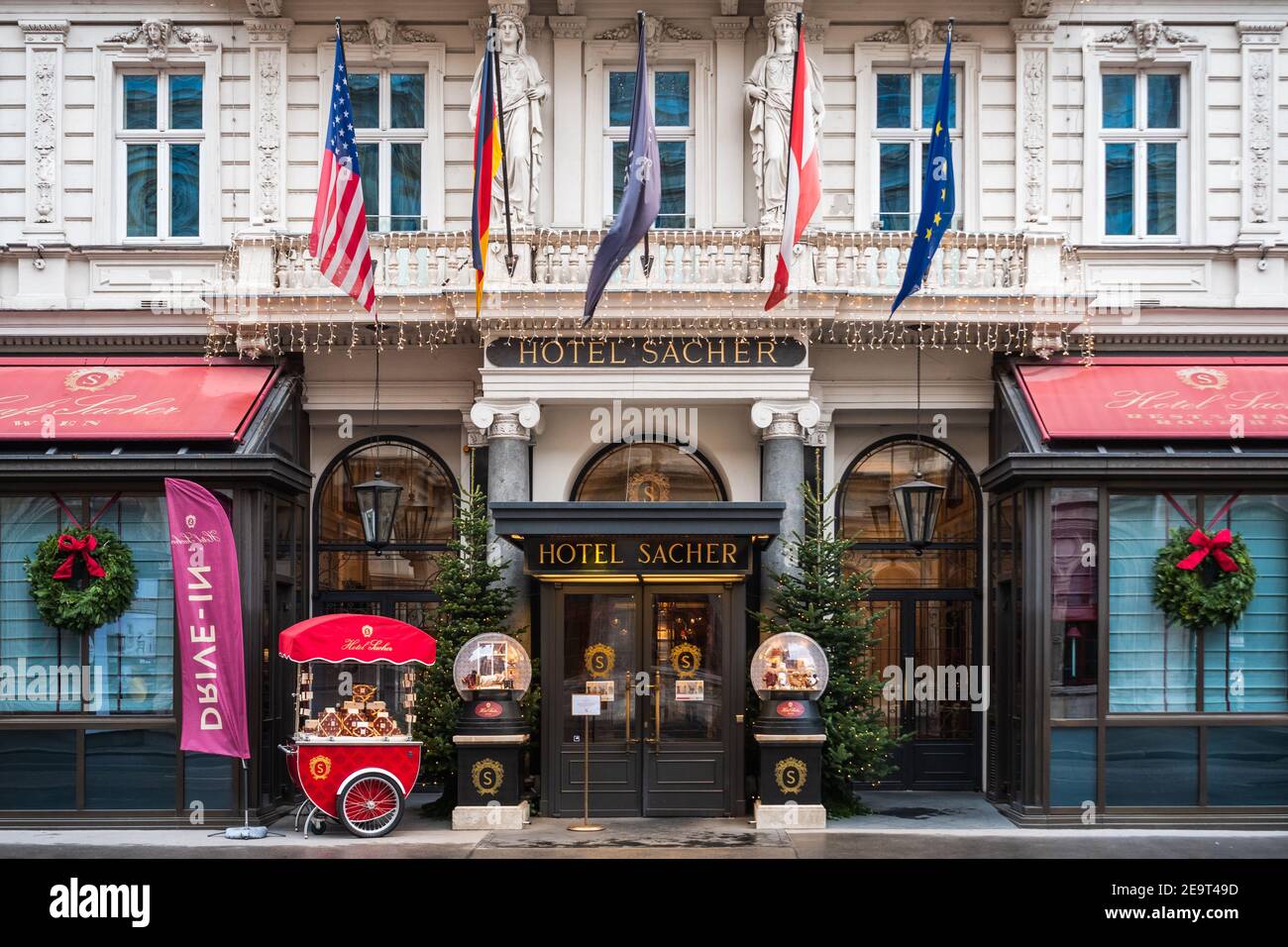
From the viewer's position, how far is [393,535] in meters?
20.2

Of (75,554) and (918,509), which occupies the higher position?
(918,509)

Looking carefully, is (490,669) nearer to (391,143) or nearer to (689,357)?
(689,357)

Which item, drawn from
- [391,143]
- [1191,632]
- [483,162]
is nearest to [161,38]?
[391,143]


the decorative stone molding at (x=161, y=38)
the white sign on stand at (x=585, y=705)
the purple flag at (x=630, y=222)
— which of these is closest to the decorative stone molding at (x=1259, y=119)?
the purple flag at (x=630, y=222)

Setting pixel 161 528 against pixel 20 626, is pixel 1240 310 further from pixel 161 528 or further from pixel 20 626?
pixel 20 626

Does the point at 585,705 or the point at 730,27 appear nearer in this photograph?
the point at 585,705

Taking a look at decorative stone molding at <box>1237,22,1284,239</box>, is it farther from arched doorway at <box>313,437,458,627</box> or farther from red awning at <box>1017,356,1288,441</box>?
arched doorway at <box>313,437,458,627</box>

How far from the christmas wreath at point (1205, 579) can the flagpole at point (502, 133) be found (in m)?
8.20

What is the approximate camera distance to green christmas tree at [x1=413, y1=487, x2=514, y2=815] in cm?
1761

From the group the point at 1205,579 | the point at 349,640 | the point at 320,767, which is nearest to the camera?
the point at 320,767

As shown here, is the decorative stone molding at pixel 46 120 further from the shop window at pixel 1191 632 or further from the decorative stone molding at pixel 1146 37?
the shop window at pixel 1191 632

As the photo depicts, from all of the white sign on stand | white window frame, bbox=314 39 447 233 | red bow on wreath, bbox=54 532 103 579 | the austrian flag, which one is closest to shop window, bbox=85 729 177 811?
red bow on wreath, bbox=54 532 103 579

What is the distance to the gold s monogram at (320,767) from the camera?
53.5 feet

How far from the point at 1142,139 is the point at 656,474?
24.8 feet
